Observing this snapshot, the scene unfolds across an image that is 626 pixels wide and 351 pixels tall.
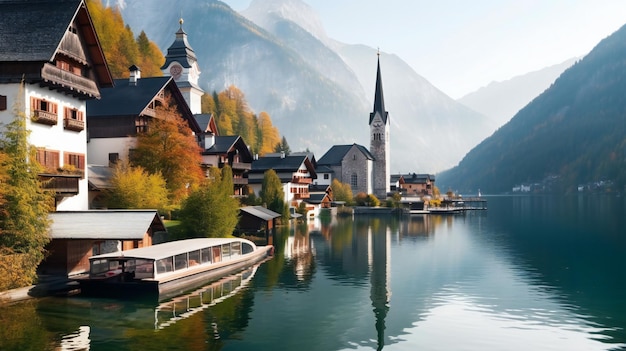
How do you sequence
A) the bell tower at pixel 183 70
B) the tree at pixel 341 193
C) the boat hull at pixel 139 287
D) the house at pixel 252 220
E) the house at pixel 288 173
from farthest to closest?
1. the tree at pixel 341 193
2. the house at pixel 288 173
3. the bell tower at pixel 183 70
4. the house at pixel 252 220
5. the boat hull at pixel 139 287

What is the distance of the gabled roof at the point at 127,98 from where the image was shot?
61600mm

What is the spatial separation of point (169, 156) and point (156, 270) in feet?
79.8

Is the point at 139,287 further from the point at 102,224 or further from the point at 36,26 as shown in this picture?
the point at 36,26

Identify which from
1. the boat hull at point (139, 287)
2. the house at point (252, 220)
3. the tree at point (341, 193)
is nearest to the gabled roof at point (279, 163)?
the tree at point (341, 193)

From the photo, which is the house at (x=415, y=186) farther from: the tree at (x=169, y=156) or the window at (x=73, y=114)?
the window at (x=73, y=114)

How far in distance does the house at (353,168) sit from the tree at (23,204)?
118 metres

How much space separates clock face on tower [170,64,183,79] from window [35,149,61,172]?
63284mm

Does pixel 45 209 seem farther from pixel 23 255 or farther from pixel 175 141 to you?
pixel 175 141

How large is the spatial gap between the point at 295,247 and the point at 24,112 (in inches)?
1228

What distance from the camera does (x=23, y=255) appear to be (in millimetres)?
32500

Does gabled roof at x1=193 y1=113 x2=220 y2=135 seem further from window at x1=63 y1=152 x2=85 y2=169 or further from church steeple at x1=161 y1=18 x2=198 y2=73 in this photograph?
window at x1=63 y1=152 x2=85 y2=169

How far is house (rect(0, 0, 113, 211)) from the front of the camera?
3781 cm

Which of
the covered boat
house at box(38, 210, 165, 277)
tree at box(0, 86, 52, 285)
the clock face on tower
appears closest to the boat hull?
the covered boat

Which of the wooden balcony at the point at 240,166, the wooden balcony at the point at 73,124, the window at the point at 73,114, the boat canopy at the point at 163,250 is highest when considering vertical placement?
the window at the point at 73,114
